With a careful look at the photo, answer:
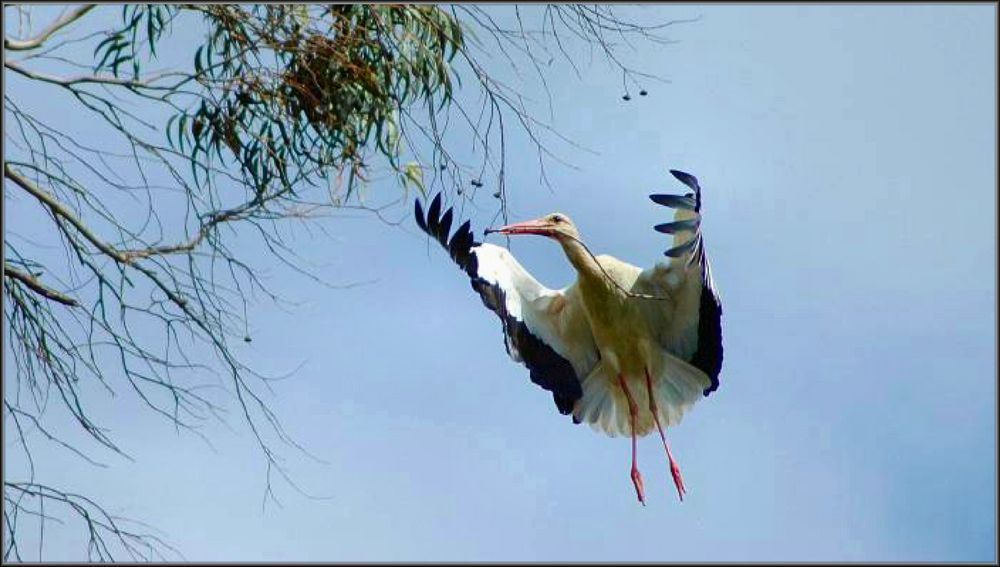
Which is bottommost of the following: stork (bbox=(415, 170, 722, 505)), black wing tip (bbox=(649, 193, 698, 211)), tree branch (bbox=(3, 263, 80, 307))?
tree branch (bbox=(3, 263, 80, 307))

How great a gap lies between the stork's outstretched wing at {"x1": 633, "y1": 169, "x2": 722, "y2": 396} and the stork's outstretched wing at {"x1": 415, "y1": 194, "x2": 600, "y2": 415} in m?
0.25

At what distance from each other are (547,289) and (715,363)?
561 millimetres

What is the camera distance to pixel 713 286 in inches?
165

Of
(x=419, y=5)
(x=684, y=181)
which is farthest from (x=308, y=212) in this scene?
(x=684, y=181)

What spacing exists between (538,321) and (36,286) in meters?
1.96

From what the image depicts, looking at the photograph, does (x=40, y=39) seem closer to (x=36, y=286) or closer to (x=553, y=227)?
(x=36, y=286)

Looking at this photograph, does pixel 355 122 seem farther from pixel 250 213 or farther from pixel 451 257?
pixel 451 257

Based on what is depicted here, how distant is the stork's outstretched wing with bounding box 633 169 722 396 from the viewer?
3977 mm

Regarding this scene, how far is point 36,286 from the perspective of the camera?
2947 mm

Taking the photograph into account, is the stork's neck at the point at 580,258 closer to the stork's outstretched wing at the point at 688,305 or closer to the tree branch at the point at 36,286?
the stork's outstretched wing at the point at 688,305

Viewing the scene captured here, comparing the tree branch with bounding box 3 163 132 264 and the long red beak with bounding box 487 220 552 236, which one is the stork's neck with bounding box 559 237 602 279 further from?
the tree branch with bounding box 3 163 132 264

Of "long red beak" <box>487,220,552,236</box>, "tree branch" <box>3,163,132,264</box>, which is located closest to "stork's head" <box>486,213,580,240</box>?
"long red beak" <box>487,220,552,236</box>

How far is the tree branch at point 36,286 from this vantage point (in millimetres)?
2932

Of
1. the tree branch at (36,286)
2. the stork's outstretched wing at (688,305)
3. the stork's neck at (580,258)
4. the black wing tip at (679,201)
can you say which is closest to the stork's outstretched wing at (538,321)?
the stork's neck at (580,258)
